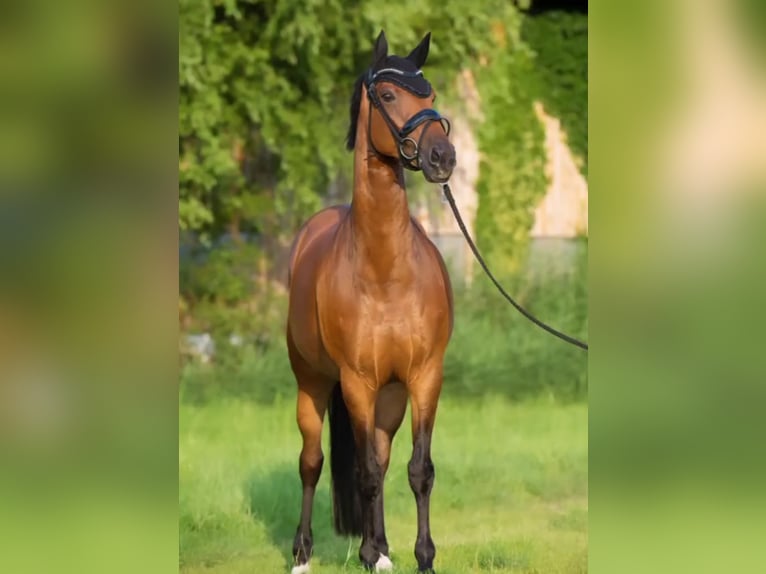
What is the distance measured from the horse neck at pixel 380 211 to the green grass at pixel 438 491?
4.31 ft

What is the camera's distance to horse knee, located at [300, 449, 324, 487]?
5.43 metres

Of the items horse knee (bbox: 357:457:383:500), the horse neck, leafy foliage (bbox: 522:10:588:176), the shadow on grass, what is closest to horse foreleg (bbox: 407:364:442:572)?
horse knee (bbox: 357:457:383:500)

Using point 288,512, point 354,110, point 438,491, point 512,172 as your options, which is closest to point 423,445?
point 354,110

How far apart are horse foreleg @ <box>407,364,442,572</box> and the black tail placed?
829mm

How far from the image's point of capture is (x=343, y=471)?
5.38 m

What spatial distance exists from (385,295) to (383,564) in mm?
1196

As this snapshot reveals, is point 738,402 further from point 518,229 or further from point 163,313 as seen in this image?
point 518,229

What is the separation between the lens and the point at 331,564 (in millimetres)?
5168

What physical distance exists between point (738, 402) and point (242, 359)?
328 inches

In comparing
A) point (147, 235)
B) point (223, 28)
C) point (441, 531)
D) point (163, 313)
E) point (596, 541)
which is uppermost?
point (223, 28)

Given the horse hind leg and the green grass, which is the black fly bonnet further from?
the green grass

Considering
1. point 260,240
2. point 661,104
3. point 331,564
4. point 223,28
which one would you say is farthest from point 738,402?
point 260,240

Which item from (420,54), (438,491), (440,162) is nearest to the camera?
(440,162)

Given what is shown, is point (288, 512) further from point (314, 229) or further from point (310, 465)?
point (314, 229)
